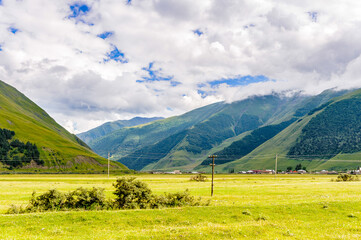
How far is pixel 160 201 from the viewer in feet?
133

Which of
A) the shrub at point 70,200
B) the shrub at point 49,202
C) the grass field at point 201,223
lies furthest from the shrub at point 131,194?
the shrub at point 49,202

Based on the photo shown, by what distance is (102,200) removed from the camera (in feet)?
131

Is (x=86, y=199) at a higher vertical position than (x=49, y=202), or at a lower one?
higher

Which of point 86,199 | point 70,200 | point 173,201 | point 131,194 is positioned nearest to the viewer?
point 86,199

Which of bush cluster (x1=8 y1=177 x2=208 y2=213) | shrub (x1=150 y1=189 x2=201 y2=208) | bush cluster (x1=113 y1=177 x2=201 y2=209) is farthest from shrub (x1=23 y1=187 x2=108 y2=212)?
shrub (x1=150 y1=189 x2=201 y2=208)

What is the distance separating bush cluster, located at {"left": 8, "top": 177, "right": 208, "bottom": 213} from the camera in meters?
38.4

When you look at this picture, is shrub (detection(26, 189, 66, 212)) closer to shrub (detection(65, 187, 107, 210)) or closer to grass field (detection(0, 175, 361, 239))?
shrub (detection(65, 187, 107, 210))

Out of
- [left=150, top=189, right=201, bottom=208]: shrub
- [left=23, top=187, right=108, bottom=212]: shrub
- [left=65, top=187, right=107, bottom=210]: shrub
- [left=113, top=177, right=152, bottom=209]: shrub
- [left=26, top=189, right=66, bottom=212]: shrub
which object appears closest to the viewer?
[left=26, top=189, right=66, bottom=212]: shrub

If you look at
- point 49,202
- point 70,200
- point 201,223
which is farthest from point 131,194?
point 201,223

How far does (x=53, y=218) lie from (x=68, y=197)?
9377 mm

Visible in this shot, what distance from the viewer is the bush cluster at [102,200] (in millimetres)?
38438

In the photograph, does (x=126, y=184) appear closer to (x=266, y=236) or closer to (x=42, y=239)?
(x=42, y=239)

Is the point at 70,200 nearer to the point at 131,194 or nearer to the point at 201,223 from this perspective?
the point at 131,194

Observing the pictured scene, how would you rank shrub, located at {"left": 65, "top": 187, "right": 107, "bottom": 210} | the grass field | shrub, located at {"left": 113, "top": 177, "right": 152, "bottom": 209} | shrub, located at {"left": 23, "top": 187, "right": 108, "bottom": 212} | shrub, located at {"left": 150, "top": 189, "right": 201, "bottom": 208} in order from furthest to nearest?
shrub, located at {"left": 150, "top": 189, "right": 201, "bottom": 208}, shrub, located at {"left": 113, "top": 177, "right": 152, "bottom": 209}, shrub, located at {"left": 65, "top": 187, "right": 107, "bottom": 210}, shrub, located at {"left": 23, "top": 187, "right": 108, "bottom": 212}, the grass field
